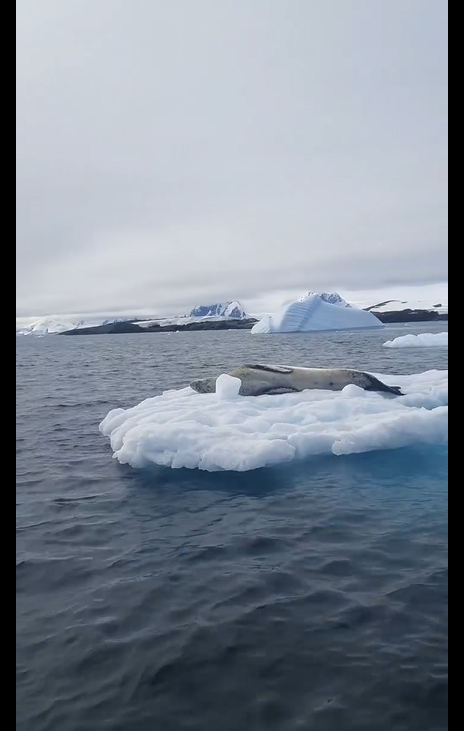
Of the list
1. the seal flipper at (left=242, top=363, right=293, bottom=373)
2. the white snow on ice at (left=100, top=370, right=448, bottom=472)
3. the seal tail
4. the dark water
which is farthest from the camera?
the seal flipper at (left=242, top=363, right=293, bottom=373)

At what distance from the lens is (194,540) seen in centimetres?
467

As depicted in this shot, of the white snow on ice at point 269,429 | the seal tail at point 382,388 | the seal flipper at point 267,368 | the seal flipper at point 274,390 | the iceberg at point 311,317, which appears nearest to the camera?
the white snow on ice at point 269,429

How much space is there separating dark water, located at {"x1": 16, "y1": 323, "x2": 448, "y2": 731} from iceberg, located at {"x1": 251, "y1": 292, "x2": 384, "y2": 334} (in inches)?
1293

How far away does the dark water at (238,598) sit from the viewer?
279 centimetres

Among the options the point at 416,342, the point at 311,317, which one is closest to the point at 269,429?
the point at 416,342

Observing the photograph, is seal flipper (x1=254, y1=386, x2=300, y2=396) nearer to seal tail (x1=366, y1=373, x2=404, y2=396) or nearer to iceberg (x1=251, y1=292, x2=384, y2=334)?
seal tail (x1=366, y1=373, x2=404, y2=396)

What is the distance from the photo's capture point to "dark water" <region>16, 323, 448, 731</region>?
2791mm

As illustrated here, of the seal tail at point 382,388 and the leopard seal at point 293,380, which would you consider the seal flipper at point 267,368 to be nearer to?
the leopard seal at point 293,380

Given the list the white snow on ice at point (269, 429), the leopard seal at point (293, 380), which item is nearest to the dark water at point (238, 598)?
the white snow on ice at point (269, 429)

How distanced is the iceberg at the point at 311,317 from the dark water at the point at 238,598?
32.8 m

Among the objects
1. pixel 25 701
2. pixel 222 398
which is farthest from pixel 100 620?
pixel 222 398

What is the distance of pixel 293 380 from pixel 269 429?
3157mm

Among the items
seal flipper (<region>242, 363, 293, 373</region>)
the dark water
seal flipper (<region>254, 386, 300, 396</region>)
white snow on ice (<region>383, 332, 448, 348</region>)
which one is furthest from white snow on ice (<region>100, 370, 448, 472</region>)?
white snow on ice (<region>383, 332, 448, 348</region>)

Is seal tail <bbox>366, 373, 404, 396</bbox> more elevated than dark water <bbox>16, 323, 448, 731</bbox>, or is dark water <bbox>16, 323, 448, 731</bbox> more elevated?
seal tail <bbox>366, 373, 404, 396</bbox>
